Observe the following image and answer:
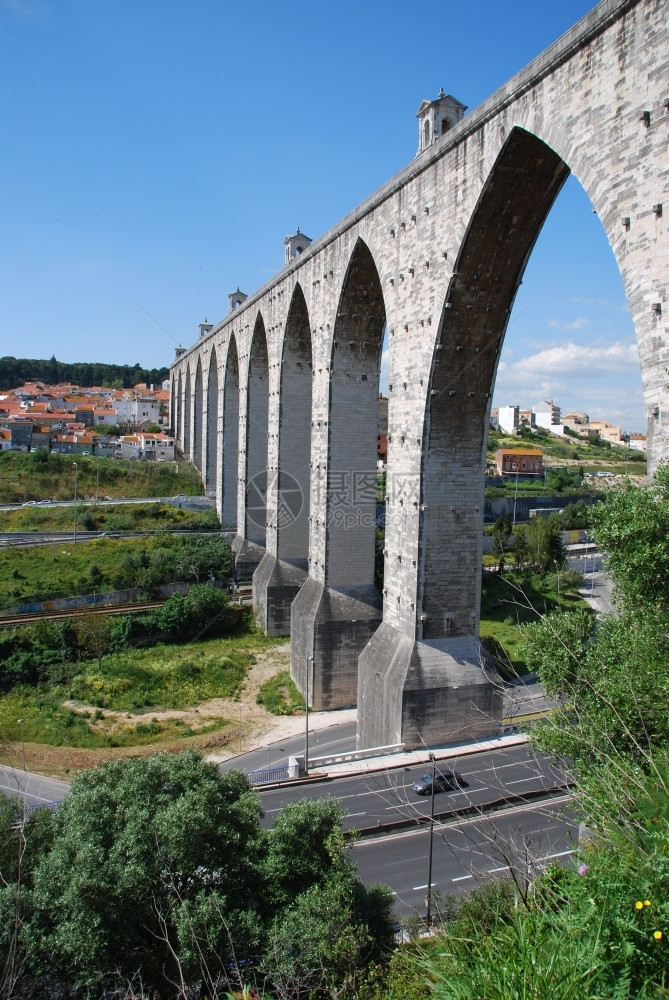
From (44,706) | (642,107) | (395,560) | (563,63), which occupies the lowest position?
(44,706)

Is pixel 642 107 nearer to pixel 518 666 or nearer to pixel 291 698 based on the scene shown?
pixel 291 698

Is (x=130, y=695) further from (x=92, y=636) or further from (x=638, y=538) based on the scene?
(x=638, y=538)

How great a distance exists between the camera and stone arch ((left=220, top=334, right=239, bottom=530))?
32.8m

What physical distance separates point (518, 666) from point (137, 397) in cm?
6832

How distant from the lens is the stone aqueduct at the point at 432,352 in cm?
792

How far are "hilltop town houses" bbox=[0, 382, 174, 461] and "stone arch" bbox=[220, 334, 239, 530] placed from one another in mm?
24307

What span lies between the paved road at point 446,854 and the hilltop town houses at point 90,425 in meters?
47.7

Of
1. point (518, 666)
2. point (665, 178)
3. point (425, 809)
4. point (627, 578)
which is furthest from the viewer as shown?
point (518, 666)

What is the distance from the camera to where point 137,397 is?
3194 inches

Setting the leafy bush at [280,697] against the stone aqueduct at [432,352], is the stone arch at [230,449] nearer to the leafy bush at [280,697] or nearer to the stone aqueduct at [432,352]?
the stone aqueduct at [432,352]

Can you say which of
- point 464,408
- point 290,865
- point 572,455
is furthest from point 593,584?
point 572,455

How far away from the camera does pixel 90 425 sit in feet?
232

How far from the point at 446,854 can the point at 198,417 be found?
38.2 m

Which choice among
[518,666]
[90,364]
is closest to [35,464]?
[518,666]
